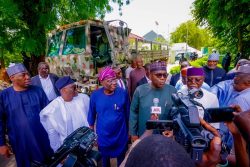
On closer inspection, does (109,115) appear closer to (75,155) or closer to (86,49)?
(75,155)

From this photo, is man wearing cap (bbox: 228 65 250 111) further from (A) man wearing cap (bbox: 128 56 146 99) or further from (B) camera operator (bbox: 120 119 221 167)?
(A) man wearing cap (bbox: 128 56 146 99)

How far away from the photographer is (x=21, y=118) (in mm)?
3059

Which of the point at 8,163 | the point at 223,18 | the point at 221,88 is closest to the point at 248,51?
the point at 223,18

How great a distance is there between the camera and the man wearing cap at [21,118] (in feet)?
10.0

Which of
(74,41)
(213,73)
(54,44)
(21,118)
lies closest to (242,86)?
(213,73)

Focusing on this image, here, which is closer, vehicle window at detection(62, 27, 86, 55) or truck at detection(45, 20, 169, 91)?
truck at detection(45, 20, 169, 91)

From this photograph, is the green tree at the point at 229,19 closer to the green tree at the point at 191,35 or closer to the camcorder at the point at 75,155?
the camcorder at the point at 75,155

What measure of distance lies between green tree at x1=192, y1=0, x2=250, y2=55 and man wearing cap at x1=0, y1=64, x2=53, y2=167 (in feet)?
17.2

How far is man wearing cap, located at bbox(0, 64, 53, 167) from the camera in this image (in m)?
3.06

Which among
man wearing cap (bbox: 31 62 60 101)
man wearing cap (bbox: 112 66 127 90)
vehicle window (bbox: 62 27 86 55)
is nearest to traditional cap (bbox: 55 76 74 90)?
man wearing cap (bbox: 112 66 127 90)

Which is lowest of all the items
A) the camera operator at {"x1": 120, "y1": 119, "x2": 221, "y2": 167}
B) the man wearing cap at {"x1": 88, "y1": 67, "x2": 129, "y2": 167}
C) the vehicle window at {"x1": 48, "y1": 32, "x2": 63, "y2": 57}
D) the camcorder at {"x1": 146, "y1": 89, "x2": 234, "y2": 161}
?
the man wearing cap at {"x1": 88, "y1": 67, "x2": 129, "y2": 167}

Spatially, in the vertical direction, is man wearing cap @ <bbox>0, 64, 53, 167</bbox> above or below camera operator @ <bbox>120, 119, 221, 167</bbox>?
below

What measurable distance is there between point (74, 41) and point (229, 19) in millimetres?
4740

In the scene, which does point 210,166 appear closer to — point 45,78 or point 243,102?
point 243,102
